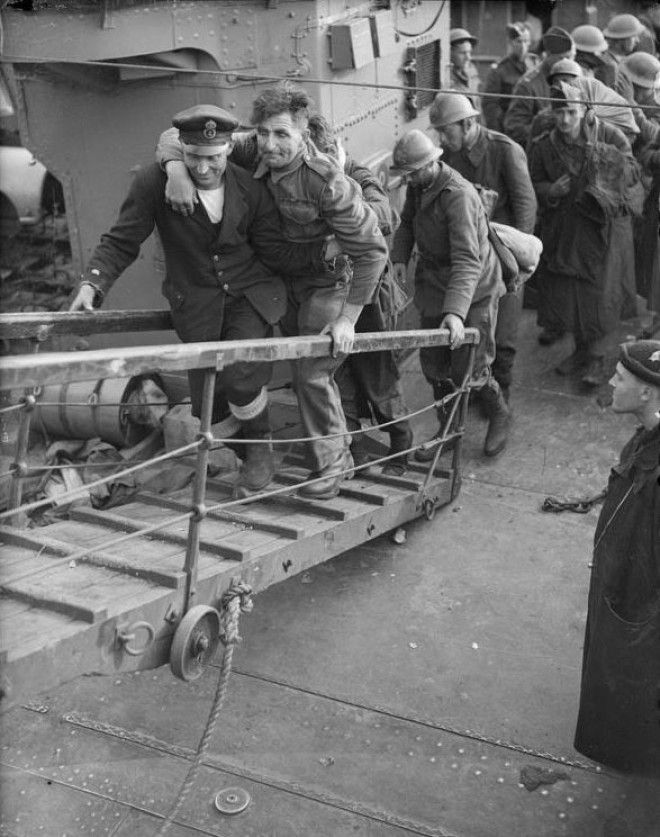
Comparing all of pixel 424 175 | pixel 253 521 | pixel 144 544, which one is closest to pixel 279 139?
pixel 424 175

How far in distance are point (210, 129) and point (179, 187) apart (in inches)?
13.1

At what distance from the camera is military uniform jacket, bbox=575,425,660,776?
13.7ft

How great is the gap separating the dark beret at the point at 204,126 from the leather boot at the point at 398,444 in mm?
2410

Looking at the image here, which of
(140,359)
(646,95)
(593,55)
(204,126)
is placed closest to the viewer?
(140,359)

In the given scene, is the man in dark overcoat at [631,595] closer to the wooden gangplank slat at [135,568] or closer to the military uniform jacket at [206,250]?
the wooden gangplank slat at [135,568]

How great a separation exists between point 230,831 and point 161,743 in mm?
664

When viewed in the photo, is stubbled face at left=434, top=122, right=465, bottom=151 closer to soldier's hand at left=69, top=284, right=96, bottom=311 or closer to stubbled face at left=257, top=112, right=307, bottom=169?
stubbled face at left=257, top=112, right=307, bottom=169

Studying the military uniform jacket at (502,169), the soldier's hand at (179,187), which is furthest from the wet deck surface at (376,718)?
the military uniform jacket at (502,169)

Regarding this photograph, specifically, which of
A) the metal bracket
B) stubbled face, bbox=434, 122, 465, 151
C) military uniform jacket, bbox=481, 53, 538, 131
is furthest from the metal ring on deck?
military uniform jacket, bbox=481, 53, 538, 131

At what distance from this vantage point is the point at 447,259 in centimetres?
684

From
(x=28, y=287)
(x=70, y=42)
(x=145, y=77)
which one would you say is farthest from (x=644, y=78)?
(x=28, y=287)

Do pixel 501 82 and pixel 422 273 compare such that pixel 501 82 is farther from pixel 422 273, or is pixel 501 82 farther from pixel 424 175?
pixel 424 175

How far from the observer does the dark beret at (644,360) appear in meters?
4.16

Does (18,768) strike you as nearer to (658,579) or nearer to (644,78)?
(658,579)
